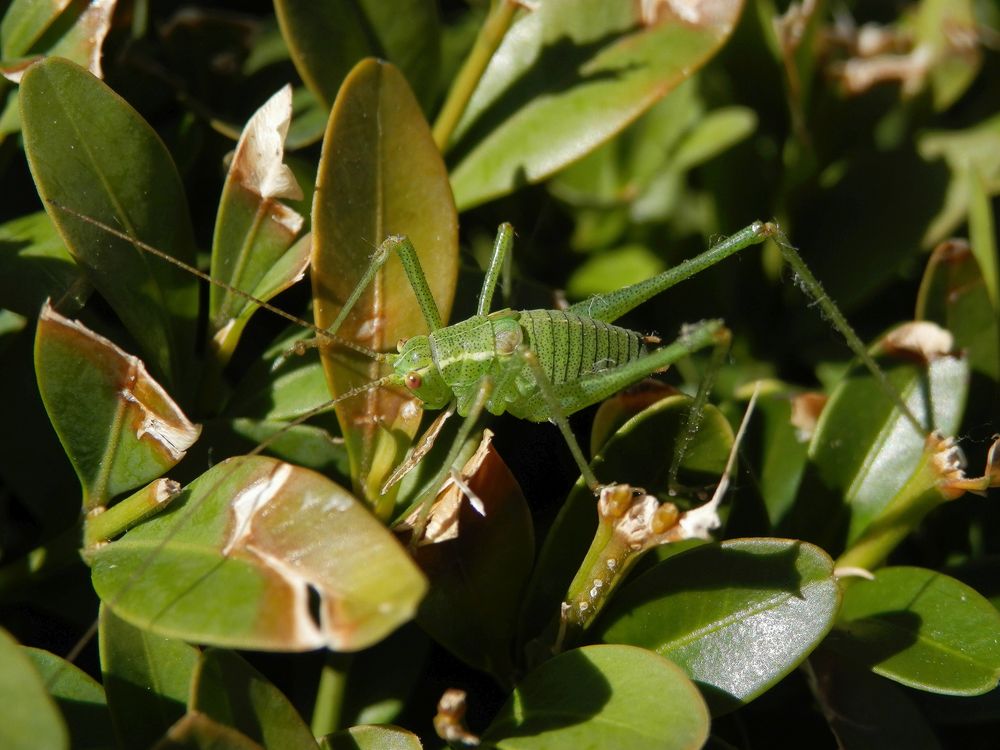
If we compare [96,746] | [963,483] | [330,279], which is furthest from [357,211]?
[963,483]

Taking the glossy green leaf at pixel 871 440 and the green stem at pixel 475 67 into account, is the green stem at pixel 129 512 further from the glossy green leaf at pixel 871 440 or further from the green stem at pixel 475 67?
the glossy green leaf at pixel 871 440

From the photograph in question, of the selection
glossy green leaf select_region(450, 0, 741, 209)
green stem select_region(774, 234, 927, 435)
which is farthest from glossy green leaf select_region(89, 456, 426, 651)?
green stem select_region(774, 234, 927, 435)

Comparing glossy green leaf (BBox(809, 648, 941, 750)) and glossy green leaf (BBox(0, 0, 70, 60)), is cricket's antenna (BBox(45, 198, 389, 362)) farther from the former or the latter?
glossy green leaf (BBox(809, 648, 941, 750))

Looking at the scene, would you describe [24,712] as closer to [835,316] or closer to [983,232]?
[835,316]

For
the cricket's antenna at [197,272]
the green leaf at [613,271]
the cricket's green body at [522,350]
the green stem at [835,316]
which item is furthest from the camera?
the green leaf at [613,271]

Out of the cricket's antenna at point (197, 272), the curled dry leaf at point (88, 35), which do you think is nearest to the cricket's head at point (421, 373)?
the cricket's antenna at point (197, 272)

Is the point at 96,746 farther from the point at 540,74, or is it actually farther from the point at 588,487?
the point at 540,74

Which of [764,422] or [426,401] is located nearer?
[764,422]
